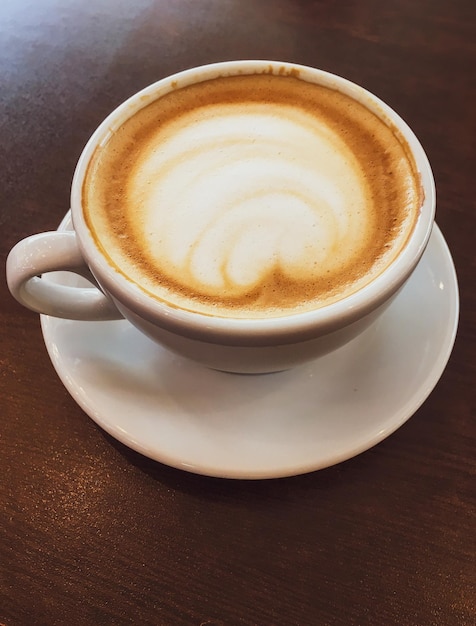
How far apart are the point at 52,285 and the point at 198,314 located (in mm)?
255

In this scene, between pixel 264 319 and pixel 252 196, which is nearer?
pixel 264 319

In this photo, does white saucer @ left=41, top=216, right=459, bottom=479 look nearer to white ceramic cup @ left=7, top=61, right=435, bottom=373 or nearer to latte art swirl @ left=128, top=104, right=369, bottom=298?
white ceramic cup @ left=7, top=61, right=435, bottom=373

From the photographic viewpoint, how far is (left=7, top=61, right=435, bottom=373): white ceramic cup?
65 centimetres

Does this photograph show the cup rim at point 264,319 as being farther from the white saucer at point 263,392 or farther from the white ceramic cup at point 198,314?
the white saucer at point 263,392

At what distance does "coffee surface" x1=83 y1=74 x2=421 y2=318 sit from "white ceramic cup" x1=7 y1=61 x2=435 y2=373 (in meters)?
0.02

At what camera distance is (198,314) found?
0.66 m

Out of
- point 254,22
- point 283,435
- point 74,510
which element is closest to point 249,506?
point 283,435

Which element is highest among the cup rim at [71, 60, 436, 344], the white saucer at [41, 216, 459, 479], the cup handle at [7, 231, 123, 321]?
the cup rim at [71, 60, 436, 344]

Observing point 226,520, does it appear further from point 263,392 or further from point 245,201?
point 245,201

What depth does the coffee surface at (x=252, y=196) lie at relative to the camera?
0.72 metres

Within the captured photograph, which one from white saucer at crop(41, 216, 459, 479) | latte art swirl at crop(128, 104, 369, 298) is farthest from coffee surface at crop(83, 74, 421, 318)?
white saucer at crop(41, 216, 459, 479)

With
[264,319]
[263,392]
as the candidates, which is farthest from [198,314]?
[263,392]

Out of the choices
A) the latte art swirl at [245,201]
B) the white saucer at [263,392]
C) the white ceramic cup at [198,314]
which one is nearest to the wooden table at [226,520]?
the white saucer at [263,392]

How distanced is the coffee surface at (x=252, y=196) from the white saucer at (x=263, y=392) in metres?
0.16
